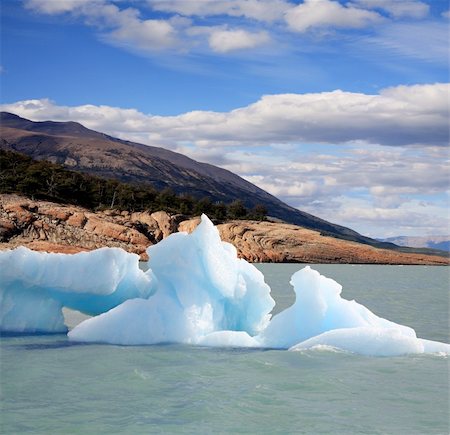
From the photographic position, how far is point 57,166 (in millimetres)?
68688

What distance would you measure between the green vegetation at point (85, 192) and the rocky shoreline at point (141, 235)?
141 inches

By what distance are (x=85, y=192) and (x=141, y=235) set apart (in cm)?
1316

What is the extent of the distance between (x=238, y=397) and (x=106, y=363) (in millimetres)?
2677

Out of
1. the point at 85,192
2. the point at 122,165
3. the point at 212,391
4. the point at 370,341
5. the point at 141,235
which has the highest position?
the point at 122,165

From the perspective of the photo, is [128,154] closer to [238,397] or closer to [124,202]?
[124,202]

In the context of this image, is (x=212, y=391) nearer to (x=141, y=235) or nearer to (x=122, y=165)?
(x=141, y=235)

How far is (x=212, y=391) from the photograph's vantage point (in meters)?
8.81

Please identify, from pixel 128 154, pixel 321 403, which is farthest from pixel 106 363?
pixel 128 154

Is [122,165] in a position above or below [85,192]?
above

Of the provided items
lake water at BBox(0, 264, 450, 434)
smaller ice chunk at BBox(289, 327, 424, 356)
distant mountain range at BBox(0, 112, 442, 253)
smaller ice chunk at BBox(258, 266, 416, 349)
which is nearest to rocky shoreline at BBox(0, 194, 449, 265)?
smaller ice chunk at BBox(258, 266, 416, 349)

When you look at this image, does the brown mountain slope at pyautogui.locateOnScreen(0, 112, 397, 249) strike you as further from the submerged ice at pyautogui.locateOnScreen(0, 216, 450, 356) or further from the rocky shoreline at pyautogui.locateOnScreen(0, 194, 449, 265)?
the submerged ice at pyautogui.locateOnScreen(0, 216, 450, 356)

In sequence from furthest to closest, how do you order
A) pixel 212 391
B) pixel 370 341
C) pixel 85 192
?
pixel 85 192, pixel 370 341, pixel 212 391

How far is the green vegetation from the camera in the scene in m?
59.1

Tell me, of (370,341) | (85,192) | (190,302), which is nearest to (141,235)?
(85,192)
